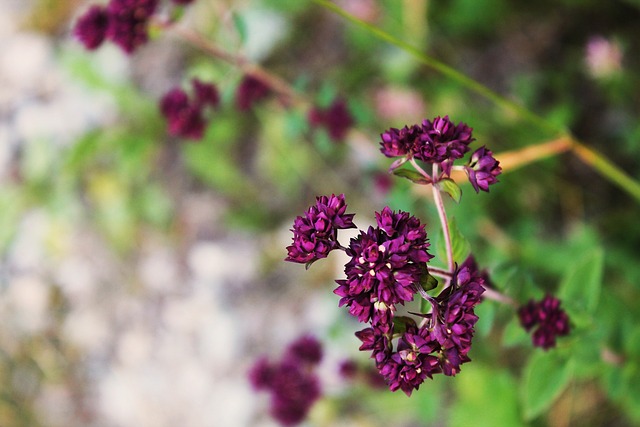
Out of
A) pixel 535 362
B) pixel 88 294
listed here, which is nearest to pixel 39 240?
pixel 88 294

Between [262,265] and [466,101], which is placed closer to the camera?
[466,101]

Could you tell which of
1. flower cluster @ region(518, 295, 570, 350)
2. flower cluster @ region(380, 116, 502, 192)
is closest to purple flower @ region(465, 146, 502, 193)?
flower cluster @ region(380, 116, 502, 192)

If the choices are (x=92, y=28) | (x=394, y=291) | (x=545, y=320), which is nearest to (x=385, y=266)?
(x=394, y=291)

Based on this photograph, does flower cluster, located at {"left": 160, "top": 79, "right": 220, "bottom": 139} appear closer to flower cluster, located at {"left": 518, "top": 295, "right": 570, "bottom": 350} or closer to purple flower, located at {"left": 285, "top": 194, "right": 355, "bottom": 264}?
purple flower, located at {"left": 285, "top": 194, "right": 355, "bottom": 264}

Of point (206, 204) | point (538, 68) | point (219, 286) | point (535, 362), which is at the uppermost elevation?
point (538, 68)

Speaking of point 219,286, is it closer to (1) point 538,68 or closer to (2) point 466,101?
(2) point 466,101

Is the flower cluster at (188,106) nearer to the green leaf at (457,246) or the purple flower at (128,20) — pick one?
the purple flower at (128,20)

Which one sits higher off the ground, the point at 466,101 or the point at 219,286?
the point at 466,101

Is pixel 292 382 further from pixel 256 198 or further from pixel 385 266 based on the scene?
pixel 256 198
